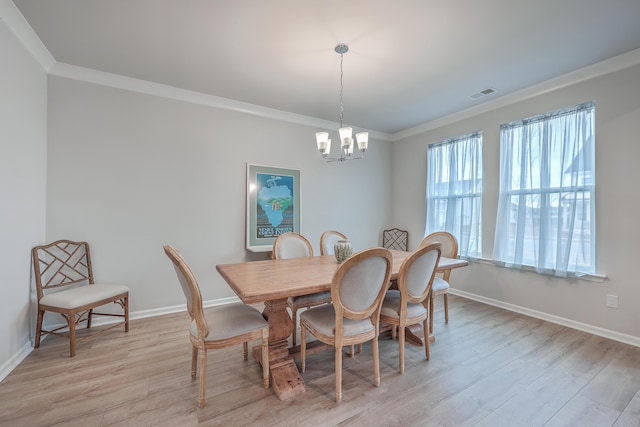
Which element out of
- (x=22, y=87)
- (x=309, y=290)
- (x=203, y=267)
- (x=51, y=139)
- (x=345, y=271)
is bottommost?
(x=203, y=267)

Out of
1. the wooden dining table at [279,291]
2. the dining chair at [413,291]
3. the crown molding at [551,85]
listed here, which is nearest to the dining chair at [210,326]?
the wooden dining table at [279,291]

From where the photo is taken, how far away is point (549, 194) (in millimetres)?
3059

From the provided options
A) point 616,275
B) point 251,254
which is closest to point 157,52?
point 251,254

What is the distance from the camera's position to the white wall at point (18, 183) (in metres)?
2.00

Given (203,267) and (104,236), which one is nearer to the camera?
(104,236)

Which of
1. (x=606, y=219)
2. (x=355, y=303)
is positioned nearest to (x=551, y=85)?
(x=606, y=219)

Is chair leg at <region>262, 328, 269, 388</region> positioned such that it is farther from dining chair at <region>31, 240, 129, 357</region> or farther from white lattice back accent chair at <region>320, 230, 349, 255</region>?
dining chair at <region>31, 240, 129, 357</region>

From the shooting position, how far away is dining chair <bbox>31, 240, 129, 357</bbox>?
2.25m

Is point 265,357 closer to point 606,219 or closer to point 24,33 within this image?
point 24,33

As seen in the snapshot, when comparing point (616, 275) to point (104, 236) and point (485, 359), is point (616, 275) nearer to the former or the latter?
point (485, 359)

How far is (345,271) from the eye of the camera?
1.64m

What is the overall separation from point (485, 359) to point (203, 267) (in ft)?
10.2

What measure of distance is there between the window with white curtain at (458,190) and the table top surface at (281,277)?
56.3 inches

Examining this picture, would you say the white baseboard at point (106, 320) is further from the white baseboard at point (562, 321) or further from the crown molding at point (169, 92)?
the white baseboard at point (562, 321)
